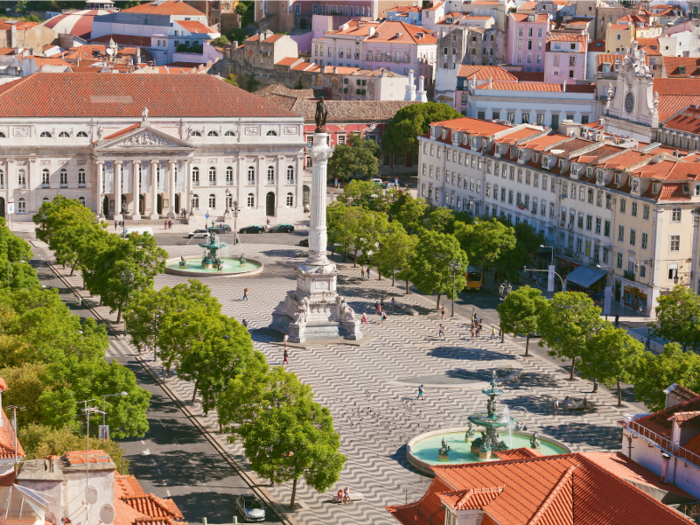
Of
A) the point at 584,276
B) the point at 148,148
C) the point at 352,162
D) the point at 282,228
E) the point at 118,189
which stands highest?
the point at 148,148

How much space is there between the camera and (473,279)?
128m

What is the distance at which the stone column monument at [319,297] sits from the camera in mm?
107312

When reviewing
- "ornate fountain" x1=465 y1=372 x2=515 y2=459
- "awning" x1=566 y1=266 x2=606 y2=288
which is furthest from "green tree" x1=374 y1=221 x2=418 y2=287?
"ornate fountain" x1=465 y1=372 x2=515 y2=459

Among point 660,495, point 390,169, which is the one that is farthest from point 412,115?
point 660,495

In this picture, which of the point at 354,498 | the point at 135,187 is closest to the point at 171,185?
the point at 135,187

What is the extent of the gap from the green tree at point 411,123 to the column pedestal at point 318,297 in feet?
271

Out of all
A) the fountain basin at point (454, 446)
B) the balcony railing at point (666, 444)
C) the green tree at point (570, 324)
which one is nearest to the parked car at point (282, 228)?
the green tree at point (570, 324)

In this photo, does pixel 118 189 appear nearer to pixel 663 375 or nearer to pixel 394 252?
pixel 394 252

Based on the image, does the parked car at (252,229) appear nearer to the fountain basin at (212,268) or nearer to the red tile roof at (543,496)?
the fountain basin at (212,268)

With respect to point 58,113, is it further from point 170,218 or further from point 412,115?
point 412,115

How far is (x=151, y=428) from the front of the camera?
84750mm

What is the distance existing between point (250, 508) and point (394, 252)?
55834 mm

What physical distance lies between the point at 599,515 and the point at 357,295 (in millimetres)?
77213

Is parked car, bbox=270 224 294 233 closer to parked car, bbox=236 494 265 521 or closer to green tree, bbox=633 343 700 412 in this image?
green tree, bbox=633 343 700 412
